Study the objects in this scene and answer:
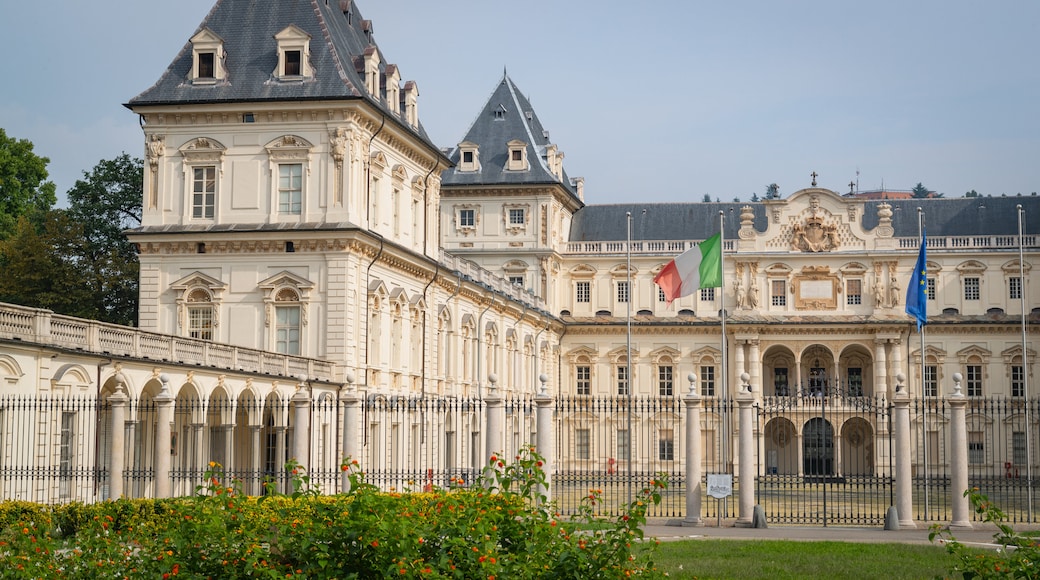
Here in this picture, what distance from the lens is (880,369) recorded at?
73.3m

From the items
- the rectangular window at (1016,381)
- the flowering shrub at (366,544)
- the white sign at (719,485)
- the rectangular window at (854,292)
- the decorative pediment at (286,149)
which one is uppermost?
the decorative pediment at (286,149)

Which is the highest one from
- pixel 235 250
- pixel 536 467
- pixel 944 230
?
pixel 944 230

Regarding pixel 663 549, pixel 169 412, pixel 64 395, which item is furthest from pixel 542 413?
pixel 64 395

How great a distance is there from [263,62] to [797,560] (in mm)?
25873

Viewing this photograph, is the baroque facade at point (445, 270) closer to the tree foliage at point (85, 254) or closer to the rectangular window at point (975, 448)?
the rectangular window at point (975, 448)

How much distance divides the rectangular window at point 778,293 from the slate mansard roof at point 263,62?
36.7 meters

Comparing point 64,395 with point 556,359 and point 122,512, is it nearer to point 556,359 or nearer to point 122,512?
point 122,512

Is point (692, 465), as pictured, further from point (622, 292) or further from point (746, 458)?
point (622, 292)

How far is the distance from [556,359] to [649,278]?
703 cm

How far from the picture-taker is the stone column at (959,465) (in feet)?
92.2

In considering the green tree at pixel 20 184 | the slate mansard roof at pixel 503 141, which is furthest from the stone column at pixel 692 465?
the slate mansard roof at pixel 503 141

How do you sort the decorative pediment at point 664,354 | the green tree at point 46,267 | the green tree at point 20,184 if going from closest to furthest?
1. the green tree at point 46,267
2. the green tree at point 20,184
3. the decorative pediment at point 664,354

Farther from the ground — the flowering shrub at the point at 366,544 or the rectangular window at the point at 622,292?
the rectangular window at the point at 622,292

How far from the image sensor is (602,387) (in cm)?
7631
